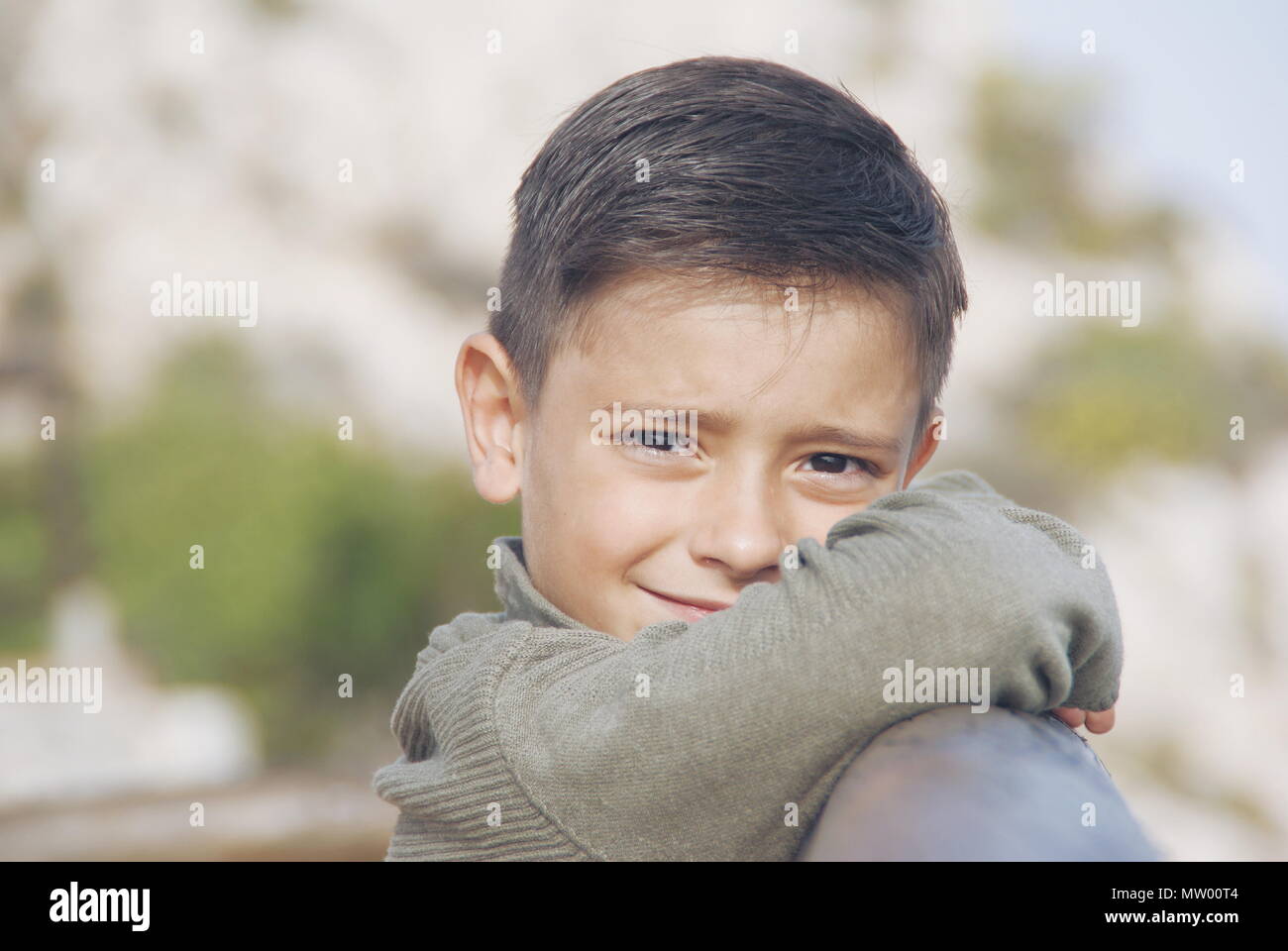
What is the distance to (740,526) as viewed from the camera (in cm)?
108

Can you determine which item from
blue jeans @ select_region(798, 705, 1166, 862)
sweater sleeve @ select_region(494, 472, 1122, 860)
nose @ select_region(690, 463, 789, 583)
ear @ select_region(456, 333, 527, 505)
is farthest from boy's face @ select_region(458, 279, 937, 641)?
blue jeans @ select_region(798, 705, 1166, 862)

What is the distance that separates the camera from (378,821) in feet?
18.7

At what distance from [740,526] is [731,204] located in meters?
0.31

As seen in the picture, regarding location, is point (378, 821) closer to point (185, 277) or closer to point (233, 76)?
point (185, 277)


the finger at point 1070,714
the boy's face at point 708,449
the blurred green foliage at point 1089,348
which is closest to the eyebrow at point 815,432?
the boy's face at point 708,449

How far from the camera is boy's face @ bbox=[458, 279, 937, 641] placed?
1098 millimetres

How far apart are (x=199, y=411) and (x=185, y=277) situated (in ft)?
5.50

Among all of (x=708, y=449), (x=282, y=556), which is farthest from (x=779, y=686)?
(x=282, y=556)

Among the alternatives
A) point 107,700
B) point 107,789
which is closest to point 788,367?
point 107,789

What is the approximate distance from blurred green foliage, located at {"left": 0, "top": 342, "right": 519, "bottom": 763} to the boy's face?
25.1 ft

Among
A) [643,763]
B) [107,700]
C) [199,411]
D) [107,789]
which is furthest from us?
[199,411]

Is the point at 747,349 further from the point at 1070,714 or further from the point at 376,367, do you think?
the point at 376,367

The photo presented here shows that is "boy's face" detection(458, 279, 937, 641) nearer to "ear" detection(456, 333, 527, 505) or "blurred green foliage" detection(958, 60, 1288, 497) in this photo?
"ear" detection(456, 333, 527, 505)

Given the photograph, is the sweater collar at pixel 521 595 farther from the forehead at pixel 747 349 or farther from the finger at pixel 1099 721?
the finger at pixel 1099 721
